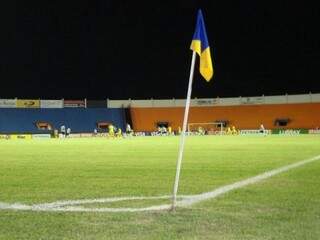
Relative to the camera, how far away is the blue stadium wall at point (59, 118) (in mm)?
68188

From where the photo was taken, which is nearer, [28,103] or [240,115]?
[28,103]

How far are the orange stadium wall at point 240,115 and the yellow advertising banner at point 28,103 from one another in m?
13.2

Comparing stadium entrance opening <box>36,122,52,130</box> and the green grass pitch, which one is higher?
stadium entrance opening <box>36,122,52,130</box>

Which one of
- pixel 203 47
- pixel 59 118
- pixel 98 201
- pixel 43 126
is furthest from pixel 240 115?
pixel 98 201

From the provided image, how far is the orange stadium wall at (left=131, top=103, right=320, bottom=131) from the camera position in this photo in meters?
68.7

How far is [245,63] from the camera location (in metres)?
71.3

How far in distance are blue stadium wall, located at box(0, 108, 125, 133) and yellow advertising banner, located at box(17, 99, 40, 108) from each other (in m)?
0.59

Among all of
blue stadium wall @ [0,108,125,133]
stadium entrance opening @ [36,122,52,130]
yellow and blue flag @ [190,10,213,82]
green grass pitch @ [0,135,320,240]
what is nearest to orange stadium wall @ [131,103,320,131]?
blue stadium wall @ [0,108,125,133]

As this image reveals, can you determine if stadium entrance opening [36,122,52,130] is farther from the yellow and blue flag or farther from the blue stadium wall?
the yellow and blue flag

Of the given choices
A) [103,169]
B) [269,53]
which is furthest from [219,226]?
[269,53]

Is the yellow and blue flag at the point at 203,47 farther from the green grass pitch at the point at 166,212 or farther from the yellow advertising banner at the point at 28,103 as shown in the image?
the yellow advertising banner at the point at 28,103

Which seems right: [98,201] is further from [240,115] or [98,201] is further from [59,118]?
[59,118]

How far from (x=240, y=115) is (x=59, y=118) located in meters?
24.0

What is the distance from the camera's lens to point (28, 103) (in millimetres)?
72062
